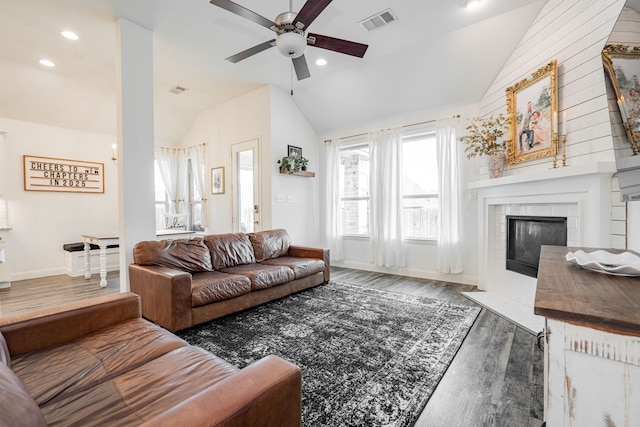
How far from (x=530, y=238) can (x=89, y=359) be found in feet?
12.9

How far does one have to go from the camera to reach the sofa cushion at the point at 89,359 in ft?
3.47

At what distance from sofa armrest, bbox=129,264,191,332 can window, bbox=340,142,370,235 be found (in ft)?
11.3

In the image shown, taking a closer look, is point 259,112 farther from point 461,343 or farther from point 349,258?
point 461,343

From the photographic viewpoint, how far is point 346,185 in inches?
215

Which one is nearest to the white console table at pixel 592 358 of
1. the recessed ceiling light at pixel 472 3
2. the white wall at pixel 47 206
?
the recessed ceiling light at pixel 472 3

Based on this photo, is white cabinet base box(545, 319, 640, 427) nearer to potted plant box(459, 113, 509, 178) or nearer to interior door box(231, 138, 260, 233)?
potted plant box(459, 113, 509, 178)

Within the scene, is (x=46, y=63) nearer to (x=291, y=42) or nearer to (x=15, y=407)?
(x=291, y=42)

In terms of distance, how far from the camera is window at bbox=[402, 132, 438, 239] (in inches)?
175

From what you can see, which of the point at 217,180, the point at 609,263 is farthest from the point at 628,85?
the point at 217,180

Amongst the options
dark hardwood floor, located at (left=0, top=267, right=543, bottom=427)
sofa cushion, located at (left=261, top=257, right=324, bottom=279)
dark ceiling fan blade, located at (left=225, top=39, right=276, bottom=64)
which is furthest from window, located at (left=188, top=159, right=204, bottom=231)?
dark ceiling fan blade, located at (left=225, top=39, right=276, bottom=64)

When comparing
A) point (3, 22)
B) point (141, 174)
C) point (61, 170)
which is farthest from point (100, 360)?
point (61, 170)

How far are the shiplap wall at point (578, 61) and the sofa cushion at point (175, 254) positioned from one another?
12.6 feet

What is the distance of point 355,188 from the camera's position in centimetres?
536

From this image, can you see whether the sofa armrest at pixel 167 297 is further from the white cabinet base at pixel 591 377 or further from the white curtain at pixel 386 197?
the white curtain at pixel 386 197
